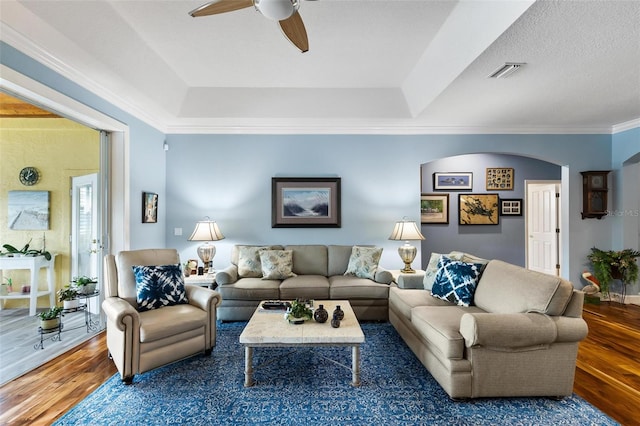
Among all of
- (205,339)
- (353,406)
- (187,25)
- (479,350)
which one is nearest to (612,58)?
(479,350)

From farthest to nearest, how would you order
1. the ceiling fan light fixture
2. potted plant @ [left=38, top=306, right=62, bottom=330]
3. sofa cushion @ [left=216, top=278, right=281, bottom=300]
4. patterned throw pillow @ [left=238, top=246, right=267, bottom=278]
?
patterned throw pillow @ [left=238, top=246, right=267, bottom=278], sofa cushion @ [left=216, top=278, right=281, bottom=300], potted plant @ [left=38, top=306, right=62, bottom=330], the ceiling fan light fixture

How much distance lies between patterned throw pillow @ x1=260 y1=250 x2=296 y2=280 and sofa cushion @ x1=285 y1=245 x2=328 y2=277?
0.65 ft

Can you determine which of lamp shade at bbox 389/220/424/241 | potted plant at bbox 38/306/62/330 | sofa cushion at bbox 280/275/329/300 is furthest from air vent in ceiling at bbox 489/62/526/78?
potted plant at bbox 38/306/62/330

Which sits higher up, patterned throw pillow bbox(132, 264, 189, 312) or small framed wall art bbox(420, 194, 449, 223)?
small framed wall art bbox(420, 194, 449, 223)

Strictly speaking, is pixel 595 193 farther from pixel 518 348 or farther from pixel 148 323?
pixel 148 323

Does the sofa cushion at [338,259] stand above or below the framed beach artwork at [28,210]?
below

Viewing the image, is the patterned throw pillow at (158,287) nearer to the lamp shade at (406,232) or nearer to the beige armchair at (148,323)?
the beige armchair at (148,323)

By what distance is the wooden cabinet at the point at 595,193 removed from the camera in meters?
4.55

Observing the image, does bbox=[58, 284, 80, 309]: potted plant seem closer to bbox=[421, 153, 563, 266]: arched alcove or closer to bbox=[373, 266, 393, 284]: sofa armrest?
bbox=[373, 266, 393, 284]: sofa armrest

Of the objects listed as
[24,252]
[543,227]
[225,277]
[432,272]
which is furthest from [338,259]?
[543,227]

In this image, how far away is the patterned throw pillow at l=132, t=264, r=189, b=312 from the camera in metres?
2.70

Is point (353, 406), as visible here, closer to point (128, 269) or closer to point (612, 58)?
point (128, 269)

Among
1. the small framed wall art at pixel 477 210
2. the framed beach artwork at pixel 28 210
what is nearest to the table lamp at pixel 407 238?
the small framed wall art at pixel 477 210

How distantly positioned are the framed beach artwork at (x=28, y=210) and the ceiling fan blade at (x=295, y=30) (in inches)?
159
